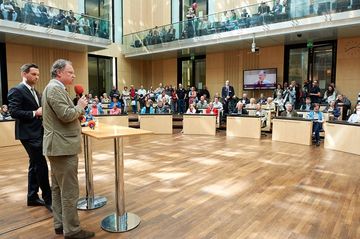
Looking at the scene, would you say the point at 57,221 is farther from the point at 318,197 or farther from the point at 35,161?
the point at 318,197

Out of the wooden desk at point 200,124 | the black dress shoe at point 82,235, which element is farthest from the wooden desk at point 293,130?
the black dress shoe at point 82,235

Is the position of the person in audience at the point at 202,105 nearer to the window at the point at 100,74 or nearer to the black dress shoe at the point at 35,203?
the window at the point at 100,74

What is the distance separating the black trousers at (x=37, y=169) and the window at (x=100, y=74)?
12.3m

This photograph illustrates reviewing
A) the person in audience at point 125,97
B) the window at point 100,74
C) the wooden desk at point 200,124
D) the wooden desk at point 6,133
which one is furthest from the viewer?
the window at point 100,74

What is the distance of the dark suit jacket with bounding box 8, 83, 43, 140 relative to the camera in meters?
2.95

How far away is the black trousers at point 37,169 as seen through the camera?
2.99m

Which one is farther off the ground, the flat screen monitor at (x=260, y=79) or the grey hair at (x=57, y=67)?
the flat screen monitor at (x=260, y=79)

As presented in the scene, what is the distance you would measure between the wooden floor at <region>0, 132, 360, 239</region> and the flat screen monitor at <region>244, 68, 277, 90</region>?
6.34m

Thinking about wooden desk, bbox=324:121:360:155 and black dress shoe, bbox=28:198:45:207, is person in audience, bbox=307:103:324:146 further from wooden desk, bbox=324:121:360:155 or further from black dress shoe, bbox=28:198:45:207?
black dress shoe, bbox=28:198:45:207

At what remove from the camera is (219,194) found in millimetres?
3758

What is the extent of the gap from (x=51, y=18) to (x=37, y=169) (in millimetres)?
9096

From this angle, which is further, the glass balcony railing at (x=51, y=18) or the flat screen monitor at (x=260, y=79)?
the flat screen monitor at (x=260, y=79)

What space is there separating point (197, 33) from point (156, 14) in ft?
18.3

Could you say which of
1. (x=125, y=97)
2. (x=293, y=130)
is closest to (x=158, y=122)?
(x=293, y=130)
